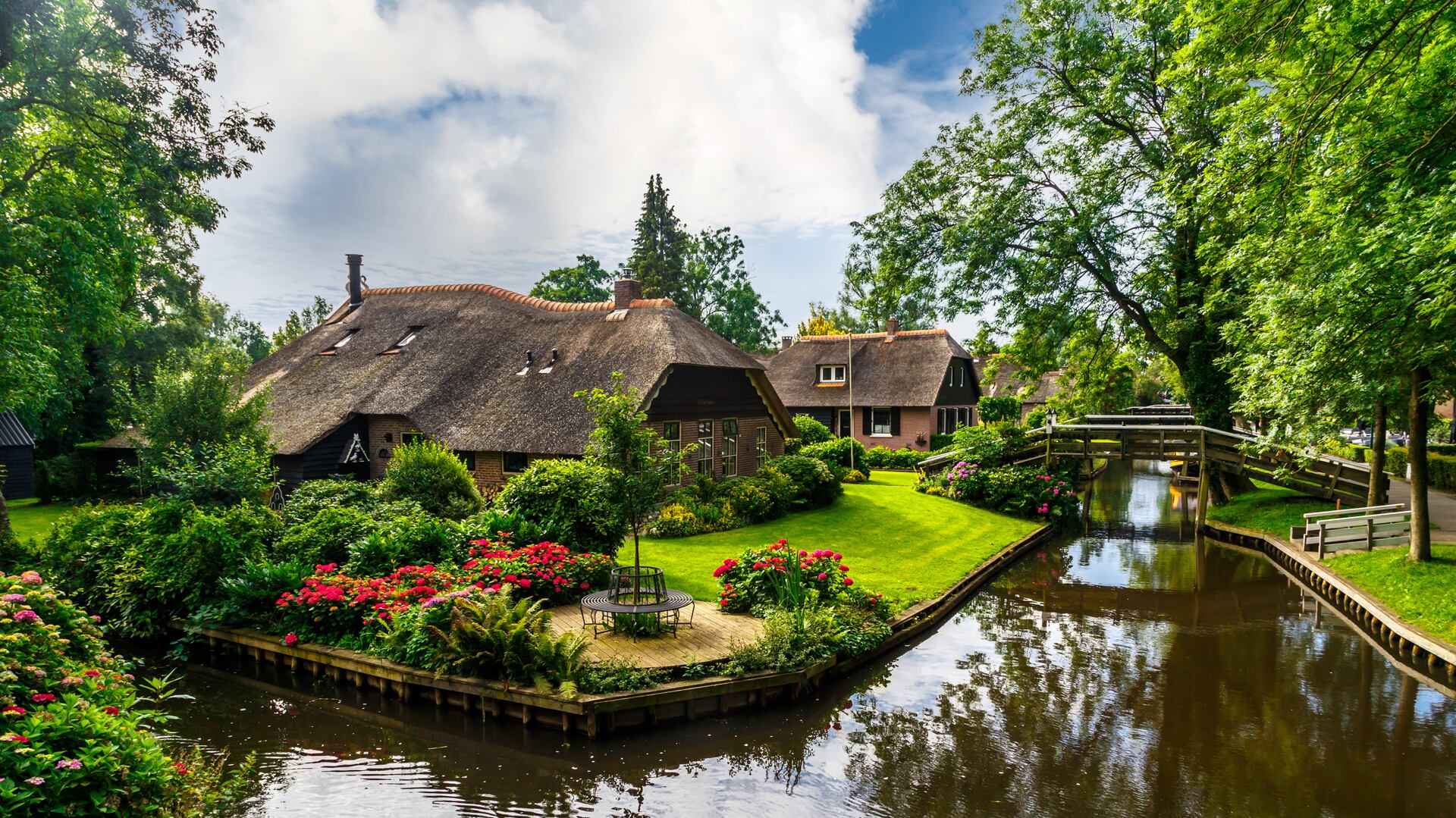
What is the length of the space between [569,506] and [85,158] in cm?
1410

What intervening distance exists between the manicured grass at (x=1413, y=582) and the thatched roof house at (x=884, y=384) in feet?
70.4

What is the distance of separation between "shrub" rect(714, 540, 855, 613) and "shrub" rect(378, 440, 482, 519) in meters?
7.52

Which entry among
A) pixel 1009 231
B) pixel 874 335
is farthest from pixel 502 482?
pixel 874 335

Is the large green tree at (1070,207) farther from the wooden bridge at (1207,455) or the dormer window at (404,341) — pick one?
the dormer window at (404,341)

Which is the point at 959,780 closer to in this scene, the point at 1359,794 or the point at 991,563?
the point at 1359,794

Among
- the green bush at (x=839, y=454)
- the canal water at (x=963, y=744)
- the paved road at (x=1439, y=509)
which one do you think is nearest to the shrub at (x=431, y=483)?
the canal water at (x=963, y=744)

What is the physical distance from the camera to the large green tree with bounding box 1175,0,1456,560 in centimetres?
912

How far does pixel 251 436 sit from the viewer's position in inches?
686

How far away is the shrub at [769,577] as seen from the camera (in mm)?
12391

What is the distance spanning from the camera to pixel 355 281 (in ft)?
101

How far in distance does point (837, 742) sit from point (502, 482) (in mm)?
13596

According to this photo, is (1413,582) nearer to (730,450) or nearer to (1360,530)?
(1360,530)

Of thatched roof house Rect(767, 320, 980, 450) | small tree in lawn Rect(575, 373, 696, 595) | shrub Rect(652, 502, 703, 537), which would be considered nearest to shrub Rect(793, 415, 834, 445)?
thatched roof house Rect(767, 320, 980, 450)

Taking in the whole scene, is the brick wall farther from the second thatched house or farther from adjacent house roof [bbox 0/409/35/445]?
adjacent house roof [bbox 0/409/35/445]
